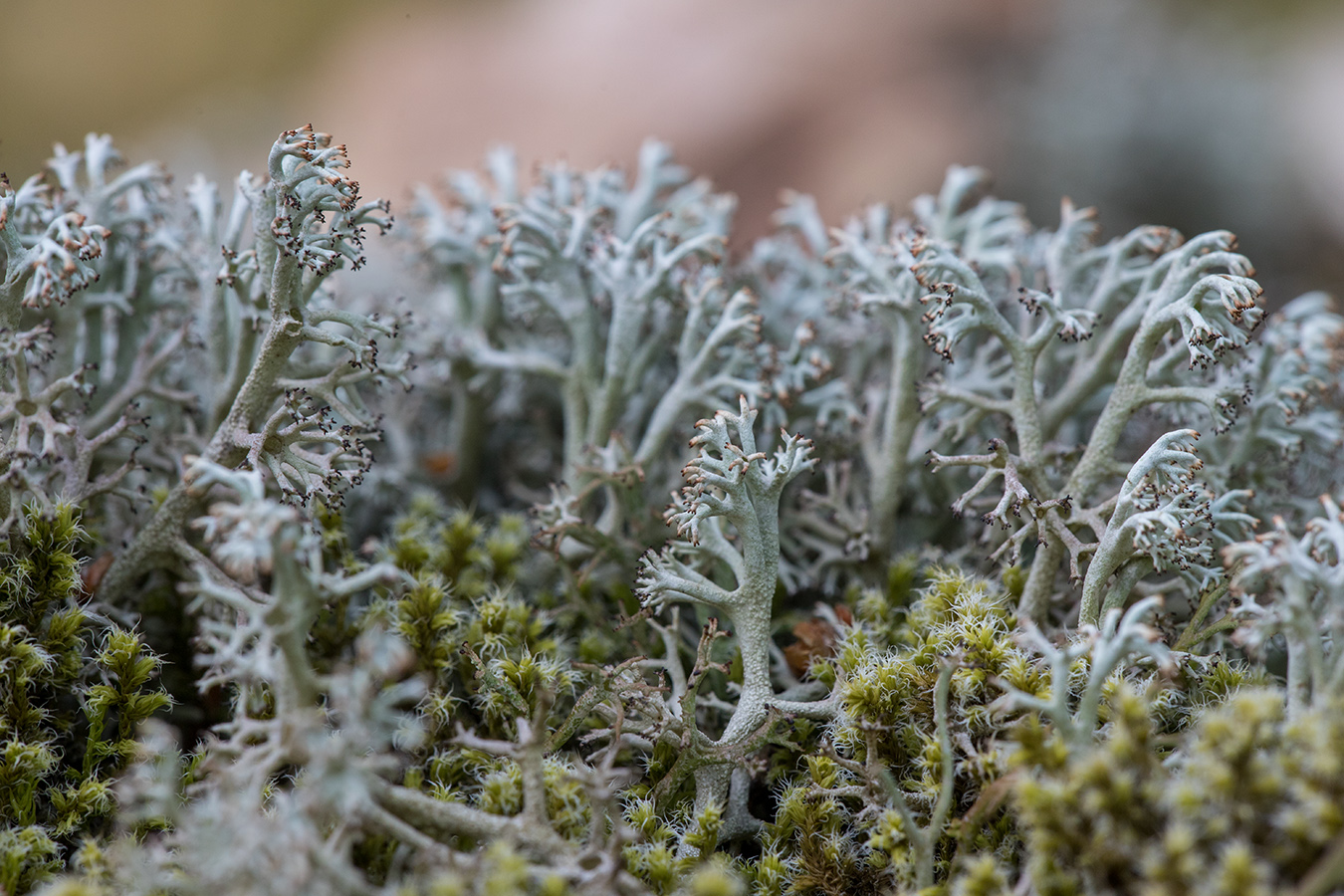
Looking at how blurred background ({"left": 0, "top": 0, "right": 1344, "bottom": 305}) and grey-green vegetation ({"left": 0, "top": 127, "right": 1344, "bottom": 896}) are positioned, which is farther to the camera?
blurred background ({"left": 0, "top": 0, "right": 1344, "bottom": 305})

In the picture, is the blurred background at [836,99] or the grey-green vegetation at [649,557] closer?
the grey-green vegetation at [649,557]

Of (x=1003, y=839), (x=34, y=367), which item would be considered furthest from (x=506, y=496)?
(x=1003, y=839)

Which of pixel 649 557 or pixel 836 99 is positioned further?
pixel 836 99

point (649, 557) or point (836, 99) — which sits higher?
point (836, 99)

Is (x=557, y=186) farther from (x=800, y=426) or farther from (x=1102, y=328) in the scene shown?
(x=1102, y=328)

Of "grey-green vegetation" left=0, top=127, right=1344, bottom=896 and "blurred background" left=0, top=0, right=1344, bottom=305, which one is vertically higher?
"blurred background" left=0, top=0, right=1344, bottom=305

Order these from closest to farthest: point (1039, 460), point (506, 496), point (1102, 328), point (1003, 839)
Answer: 1. point (1003, 839)
2. point (1039, 460)
3. point (1102, 328)
4. point (506, 496)

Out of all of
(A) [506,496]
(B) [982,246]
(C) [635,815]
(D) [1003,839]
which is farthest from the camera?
(A) [506,496]

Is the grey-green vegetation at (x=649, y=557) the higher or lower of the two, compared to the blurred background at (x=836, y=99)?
lower
